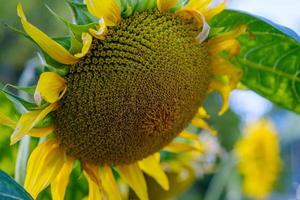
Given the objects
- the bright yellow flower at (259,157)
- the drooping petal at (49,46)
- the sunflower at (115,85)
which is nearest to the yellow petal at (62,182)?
the sunflower at (115,85)

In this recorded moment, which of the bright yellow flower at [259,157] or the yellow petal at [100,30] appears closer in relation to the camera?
the yellow petal at [100,30]

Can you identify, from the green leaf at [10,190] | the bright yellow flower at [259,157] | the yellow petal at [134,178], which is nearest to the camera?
the green leaf at [10,190]

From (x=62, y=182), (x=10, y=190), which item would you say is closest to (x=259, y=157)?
(x=62, y=182)

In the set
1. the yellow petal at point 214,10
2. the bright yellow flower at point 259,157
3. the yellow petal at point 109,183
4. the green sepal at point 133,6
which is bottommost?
the bright yellow flower at point 259,157

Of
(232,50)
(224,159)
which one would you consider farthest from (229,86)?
(224,159)

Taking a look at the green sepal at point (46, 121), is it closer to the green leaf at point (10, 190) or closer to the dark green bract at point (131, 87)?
the dark green bract at point (131, 87)

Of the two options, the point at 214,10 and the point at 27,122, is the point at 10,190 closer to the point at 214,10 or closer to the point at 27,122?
the point at 27,122
